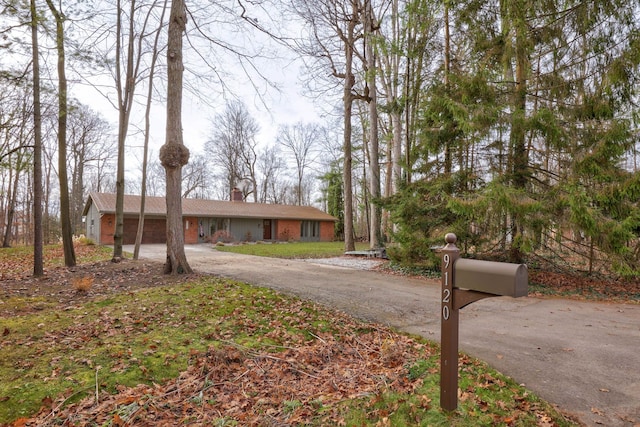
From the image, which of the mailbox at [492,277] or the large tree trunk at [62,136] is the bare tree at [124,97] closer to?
the large tree trunk at [62,136]

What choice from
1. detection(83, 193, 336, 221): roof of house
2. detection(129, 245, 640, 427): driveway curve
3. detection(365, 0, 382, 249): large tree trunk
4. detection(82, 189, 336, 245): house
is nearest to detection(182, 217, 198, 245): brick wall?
detection(82, 189, 336, 245): house

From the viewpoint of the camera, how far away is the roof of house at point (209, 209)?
21.2 meters

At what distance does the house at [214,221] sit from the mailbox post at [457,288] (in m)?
22.3

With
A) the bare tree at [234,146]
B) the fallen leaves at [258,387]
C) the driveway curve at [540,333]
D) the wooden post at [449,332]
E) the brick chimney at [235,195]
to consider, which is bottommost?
the fallen leaves at [258,387]

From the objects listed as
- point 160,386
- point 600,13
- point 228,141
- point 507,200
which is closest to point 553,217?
point 507,200

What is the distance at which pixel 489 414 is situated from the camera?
2.39 m

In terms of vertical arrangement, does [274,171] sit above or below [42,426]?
above

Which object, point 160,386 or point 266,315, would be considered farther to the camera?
point 266,315

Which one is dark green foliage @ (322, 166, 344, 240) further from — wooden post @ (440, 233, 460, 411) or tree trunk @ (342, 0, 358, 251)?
wooden post @ (440, 233, 460, 411)

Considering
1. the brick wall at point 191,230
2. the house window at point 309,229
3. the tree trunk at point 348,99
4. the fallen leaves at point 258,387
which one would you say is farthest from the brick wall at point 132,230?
the fallen leaves at point 258,387

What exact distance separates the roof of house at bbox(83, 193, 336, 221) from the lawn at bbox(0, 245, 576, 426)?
1789cm

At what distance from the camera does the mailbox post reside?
1.88 metres

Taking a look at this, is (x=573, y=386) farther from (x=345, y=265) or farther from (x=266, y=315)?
(x=345, y=265)

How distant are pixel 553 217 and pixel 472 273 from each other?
6187 millimetres
